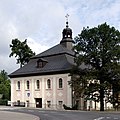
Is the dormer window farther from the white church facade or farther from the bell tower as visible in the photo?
the bell tower

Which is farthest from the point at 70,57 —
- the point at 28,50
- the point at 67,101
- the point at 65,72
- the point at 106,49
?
the point at 28,50

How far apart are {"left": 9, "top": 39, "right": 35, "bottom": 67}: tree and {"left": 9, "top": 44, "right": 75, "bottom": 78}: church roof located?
47.8 ft

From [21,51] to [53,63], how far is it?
22508mm

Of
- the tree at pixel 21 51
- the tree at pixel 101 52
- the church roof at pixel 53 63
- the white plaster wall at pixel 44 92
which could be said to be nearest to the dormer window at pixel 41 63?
the church roof at pixel 53 63

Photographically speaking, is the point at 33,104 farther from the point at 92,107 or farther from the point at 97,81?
the point at 97,81

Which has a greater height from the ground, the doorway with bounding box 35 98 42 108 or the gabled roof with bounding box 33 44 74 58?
the gabled roof with bounding box 33 44 74 58

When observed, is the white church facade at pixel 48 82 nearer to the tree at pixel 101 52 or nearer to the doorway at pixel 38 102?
the doorway at pixel 38 102

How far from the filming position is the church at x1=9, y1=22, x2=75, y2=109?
5834 cm

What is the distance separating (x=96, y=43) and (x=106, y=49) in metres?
2.21

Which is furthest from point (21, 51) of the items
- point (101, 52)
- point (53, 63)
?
point (101, 52)

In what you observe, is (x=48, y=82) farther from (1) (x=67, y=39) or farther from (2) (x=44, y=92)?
(1) (x=67, y=39)

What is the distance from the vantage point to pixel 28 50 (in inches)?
3243

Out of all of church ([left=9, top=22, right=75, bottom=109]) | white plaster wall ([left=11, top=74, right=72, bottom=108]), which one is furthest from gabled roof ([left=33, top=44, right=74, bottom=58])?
white plaster wall ([left=11, top=74, right=72, bottom=108])

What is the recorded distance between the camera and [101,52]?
50.0 m
